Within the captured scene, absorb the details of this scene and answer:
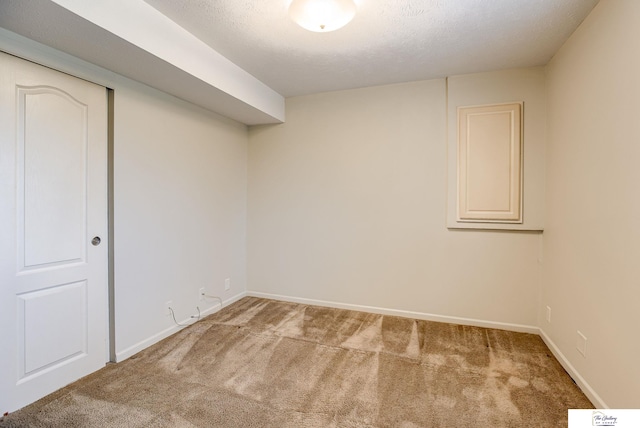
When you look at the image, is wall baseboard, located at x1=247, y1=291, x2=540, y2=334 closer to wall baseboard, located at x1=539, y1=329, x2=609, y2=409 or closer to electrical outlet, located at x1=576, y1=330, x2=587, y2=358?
wall baseboard, located at x1=539, y1=329, x2=609, y2=409

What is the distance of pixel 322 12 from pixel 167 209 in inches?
82.3

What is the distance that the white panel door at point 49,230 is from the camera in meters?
1.74

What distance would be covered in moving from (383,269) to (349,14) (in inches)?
96.3

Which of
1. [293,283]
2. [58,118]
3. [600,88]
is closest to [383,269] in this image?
[293,283]

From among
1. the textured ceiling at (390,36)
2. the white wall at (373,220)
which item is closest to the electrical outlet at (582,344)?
the white wall at (373,220)

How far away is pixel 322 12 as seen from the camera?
1.76m

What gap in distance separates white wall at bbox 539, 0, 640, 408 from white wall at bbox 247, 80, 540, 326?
0.55m

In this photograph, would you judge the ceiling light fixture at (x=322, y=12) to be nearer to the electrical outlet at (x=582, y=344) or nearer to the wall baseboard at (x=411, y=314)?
the electrical outlet at (x=582, y=344)

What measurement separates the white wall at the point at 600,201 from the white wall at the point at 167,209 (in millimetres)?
3247

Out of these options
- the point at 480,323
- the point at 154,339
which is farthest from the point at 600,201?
the point at 154,339

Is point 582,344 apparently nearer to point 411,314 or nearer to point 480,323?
point 480,323

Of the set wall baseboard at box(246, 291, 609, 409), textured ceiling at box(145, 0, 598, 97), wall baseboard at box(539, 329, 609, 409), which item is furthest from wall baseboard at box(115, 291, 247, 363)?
wall baseboard at box(539, 329, 609, 409)

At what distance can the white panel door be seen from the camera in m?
1.74

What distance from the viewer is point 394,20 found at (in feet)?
6.71
